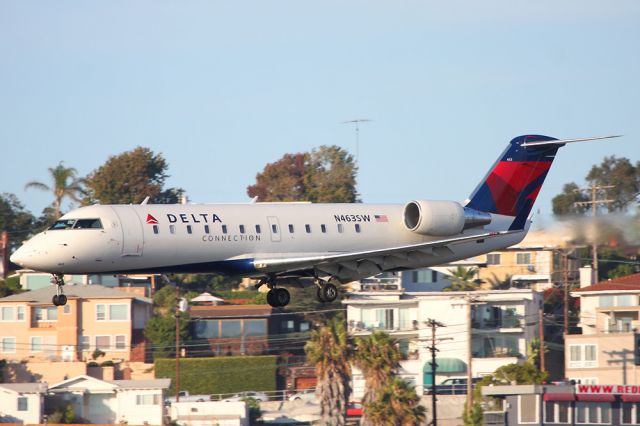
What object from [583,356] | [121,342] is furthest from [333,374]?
[121,342]

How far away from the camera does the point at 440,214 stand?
137 feet

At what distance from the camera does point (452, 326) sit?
246ft

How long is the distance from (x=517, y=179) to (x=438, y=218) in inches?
180

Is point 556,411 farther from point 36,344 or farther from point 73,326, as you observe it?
point 36,344

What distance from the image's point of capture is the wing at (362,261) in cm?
3944

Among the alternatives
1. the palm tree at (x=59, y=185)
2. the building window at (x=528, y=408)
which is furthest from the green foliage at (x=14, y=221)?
the building window at (x=528, y=408)

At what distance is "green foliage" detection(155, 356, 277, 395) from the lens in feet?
261

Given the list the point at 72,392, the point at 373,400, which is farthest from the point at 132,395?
the point at 373,400

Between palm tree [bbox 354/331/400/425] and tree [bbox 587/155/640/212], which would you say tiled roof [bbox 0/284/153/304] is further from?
tree [bbox 587/155/640/212]

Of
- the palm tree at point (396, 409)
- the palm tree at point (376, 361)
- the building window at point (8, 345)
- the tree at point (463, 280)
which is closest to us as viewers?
the palm tree at point (396, 409)

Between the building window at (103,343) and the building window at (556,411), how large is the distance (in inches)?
1457

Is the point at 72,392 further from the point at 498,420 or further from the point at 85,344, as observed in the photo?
the point at 498,420

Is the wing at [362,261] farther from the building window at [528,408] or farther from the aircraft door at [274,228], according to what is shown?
the building window at [528,408]

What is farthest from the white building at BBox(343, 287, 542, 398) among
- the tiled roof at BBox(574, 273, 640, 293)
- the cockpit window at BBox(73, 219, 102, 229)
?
the cockpit window at BBox(73, 219, 102, 229)
